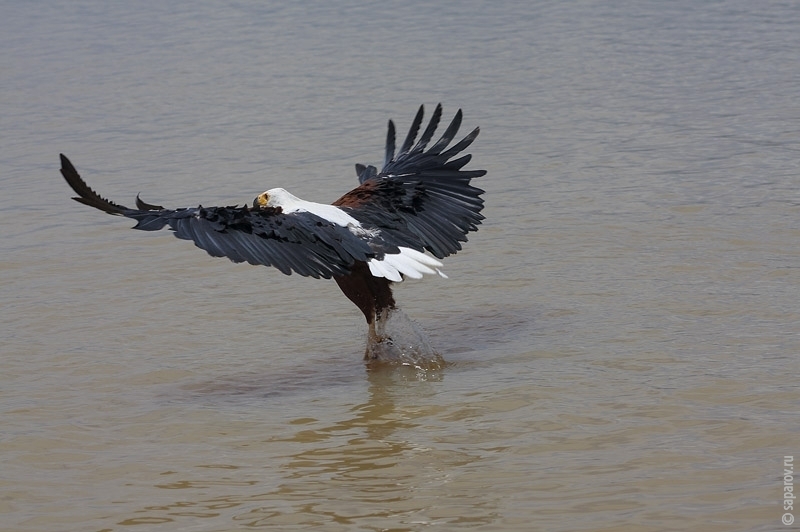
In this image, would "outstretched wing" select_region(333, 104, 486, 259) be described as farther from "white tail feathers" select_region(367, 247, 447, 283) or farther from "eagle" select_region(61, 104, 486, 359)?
"white tail feathers" select_region(367, 247, 447, 283)

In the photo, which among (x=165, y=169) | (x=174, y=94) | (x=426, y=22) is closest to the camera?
(x=165, y=169)

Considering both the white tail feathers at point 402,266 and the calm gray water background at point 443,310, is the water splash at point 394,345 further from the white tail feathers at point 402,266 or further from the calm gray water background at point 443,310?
the white tail feathers at point 402,266

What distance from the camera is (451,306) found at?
680 cm

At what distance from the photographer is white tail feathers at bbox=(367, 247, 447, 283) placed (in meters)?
5.38

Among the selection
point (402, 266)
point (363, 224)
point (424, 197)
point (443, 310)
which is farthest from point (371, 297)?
point (443, 310)

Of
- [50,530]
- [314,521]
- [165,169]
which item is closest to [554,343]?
[314,521]

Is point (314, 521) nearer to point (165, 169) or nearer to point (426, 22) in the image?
point (165, 169)

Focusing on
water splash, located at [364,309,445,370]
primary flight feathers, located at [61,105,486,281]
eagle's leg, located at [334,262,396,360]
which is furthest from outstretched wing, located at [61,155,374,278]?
water splash, located at [364,309,445,370]

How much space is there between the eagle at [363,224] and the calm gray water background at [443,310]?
0.57m

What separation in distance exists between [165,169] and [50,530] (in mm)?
5812

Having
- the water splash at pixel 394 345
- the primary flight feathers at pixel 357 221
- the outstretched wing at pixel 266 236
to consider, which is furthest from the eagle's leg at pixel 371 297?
the outstretched wing at pixel 266 236

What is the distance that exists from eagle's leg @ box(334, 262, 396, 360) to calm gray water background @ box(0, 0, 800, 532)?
201 mm

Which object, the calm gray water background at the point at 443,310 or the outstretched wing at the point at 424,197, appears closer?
the calm gray water background at the point at 443,310

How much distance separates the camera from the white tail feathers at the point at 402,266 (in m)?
5.38
